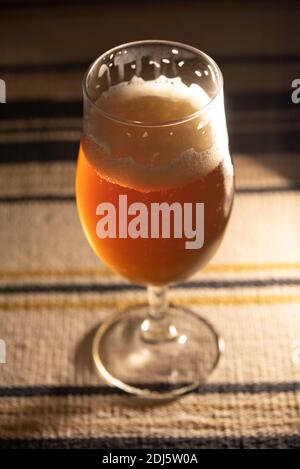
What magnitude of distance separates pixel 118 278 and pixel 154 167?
221mm

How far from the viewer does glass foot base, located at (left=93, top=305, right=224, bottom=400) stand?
669 mm

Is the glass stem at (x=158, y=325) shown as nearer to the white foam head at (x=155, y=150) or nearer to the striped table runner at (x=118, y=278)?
the striped table runner at (x=118, y=278)

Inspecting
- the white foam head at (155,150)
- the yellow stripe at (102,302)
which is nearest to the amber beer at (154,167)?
the white foam head at (155,150)

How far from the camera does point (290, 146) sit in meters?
0.86

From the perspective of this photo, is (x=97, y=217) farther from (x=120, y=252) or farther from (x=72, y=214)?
(x=72, y=214)

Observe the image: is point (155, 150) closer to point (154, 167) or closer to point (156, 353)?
point (154, 167)

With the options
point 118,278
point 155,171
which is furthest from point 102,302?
point 155,171

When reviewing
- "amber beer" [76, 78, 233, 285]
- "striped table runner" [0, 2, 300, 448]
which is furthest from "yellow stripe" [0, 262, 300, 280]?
"amber beer" [76, 78, 233, 285]

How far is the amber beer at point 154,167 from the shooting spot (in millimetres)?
543

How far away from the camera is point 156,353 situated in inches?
27.8

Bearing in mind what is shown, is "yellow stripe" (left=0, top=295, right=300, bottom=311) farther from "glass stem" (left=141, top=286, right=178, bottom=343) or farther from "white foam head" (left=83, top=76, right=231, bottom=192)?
"white foam head" (left=83, top=76, right=231, bottom=192)
